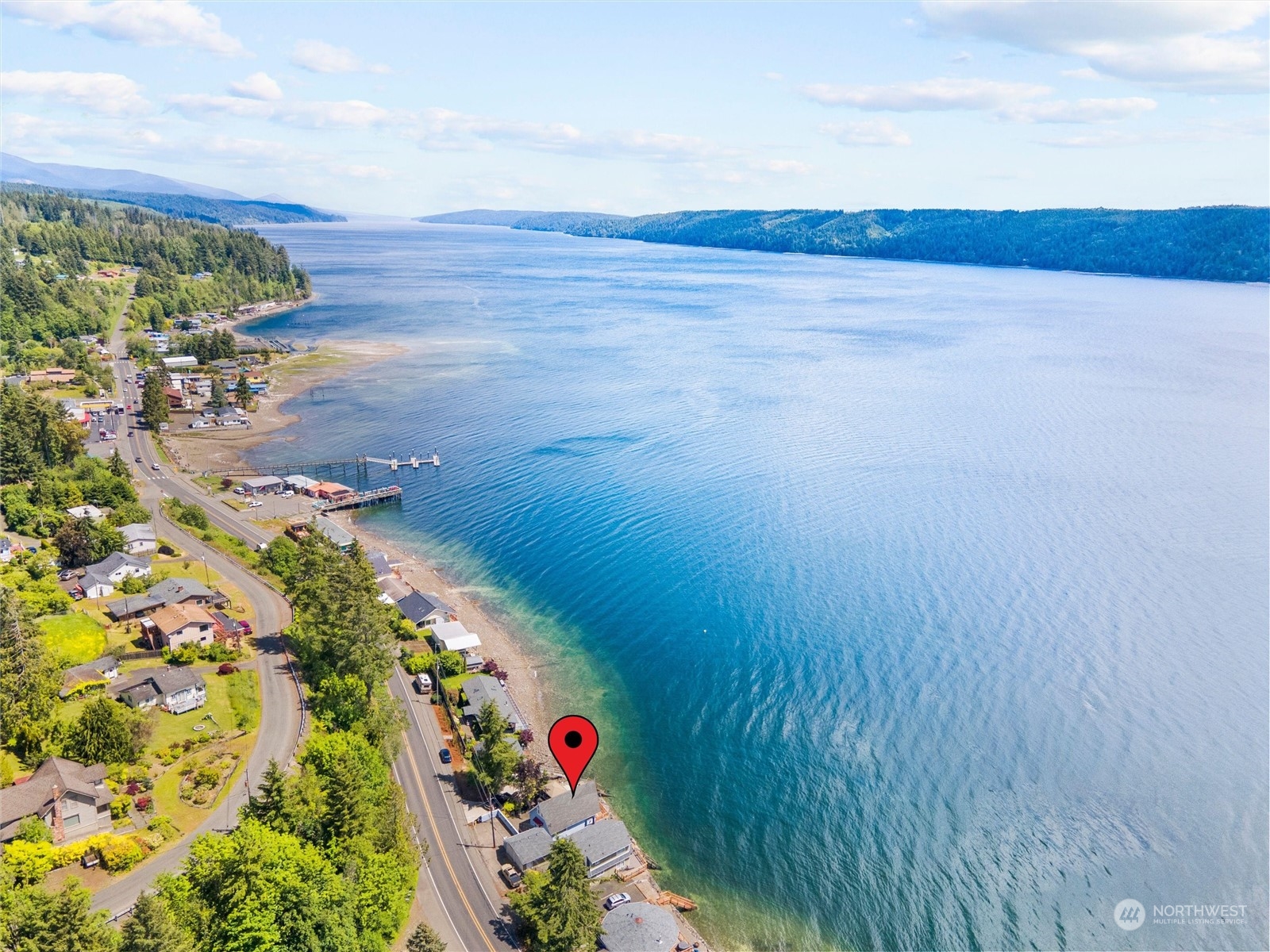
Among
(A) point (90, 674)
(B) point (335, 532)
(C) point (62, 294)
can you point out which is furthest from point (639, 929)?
(C) point (62, 294)

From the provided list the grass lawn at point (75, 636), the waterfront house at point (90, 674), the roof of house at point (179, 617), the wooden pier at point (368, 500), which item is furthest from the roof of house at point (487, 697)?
the wooden pier at point (368, 500)

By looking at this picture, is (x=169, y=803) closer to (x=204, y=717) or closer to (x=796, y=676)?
(x=204, y=717)

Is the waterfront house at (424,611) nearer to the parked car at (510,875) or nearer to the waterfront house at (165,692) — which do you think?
the waterfront house at (165,692)

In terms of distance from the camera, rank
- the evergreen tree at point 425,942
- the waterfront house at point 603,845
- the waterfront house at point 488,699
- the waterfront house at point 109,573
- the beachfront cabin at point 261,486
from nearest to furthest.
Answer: the evergreen tree at point 425,942 < the waterfront house at point 603,845 < the waterfront house at point 488,699 < the waterfront house at point 109,573 < the beachfront cabin at point 261,486

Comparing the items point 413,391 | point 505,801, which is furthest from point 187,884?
point 413,391

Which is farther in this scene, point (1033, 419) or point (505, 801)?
point (1033, 419)
